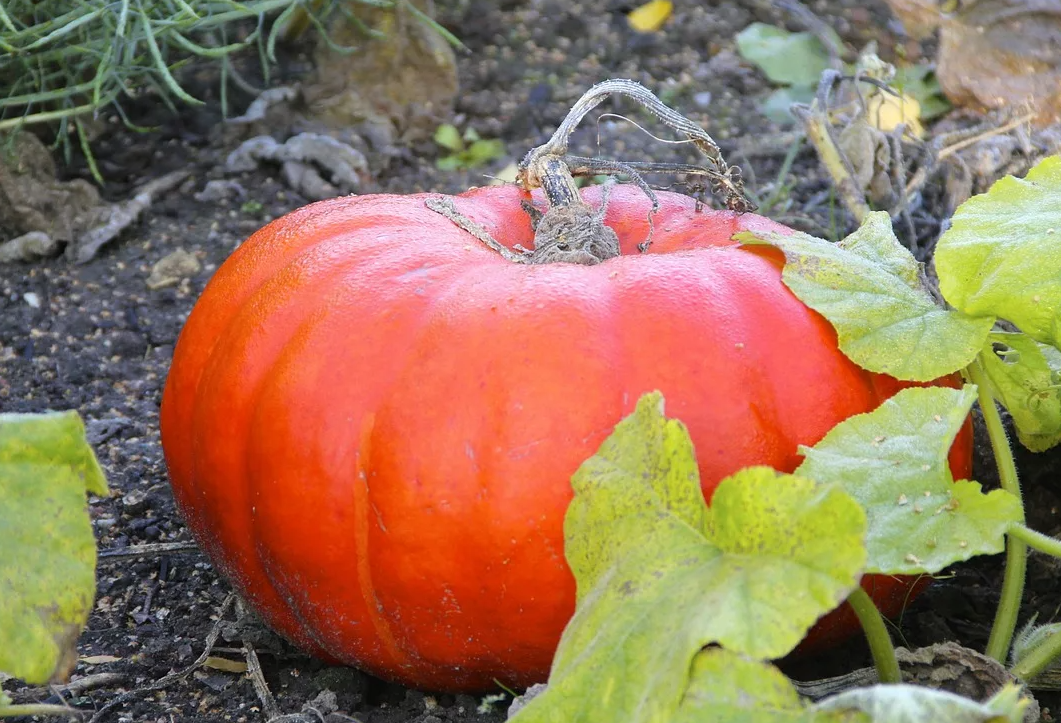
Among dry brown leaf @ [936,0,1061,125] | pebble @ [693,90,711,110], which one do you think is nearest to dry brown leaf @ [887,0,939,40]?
dry brown leaf @ [936,0,1061,125]

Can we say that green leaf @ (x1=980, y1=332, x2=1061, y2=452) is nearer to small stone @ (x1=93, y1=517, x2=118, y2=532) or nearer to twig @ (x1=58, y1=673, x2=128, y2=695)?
twig @ (x1=58, y1=673, x2=128, y2=695)

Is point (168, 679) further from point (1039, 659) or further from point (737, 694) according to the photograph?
point (1039, 659)

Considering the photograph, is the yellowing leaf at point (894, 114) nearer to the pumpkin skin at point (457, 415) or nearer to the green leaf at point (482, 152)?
the green leaf at point (482, 152)

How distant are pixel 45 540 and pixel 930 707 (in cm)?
85

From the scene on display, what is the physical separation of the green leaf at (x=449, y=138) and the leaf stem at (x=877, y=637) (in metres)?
2.10

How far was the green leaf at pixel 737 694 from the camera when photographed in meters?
1.13

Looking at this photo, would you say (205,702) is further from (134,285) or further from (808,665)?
(134,285)

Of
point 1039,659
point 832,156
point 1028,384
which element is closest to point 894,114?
A: point 832,156

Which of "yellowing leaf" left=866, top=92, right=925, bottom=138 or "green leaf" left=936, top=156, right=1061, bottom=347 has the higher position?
"green leaf" left=936, top=156, right=1061, bottom=347

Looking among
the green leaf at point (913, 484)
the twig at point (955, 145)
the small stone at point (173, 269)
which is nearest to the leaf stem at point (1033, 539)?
the green leaf at point (913, 484)

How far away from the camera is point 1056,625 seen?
60.9 inches

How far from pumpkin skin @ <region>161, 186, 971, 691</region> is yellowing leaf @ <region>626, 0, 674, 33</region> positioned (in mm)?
2169

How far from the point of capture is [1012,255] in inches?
63.0

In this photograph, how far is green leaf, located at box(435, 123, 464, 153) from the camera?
3273mm
